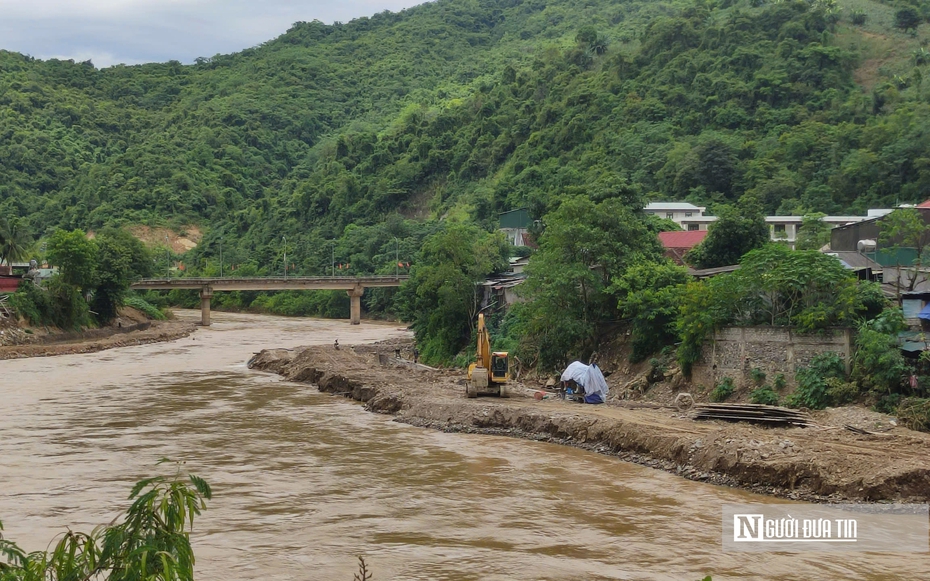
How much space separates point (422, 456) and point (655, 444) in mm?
5909

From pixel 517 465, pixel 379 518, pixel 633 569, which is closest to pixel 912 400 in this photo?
pixel 517 465

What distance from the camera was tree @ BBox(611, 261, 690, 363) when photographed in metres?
32.7

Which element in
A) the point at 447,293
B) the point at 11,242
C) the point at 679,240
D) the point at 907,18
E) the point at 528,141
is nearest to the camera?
the point at 447,293

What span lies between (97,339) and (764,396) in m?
48.1

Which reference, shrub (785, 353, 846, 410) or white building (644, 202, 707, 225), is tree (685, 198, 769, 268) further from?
white building (644, 202, 707, 225)

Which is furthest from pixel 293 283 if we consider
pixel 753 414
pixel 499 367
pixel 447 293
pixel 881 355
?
pixel 881 355

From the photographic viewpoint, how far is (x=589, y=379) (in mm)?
30203

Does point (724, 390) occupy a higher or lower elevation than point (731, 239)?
lower

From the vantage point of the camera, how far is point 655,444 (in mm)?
23125

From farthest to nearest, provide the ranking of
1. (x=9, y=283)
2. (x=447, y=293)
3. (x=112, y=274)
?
(x=112, y=274)
(x=9, y=283)
(x=447, y=293)

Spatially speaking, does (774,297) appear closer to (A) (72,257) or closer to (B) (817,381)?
(B) (817,381)

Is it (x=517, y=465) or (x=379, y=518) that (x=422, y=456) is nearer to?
(x=517, y=465)

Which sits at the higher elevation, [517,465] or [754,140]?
[754,140]

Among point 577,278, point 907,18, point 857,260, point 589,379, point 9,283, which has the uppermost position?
point 907,18
